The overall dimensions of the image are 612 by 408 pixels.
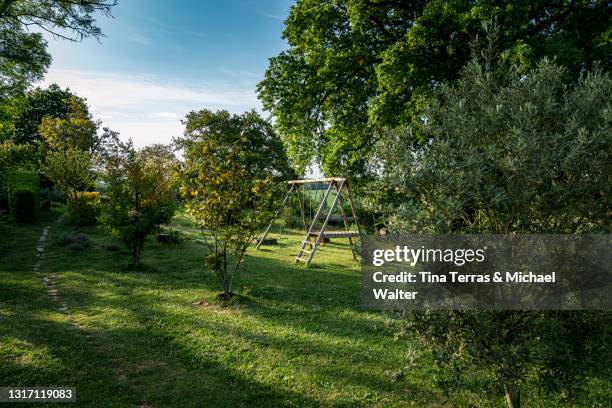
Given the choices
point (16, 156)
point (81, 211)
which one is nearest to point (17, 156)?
point (16, 156)

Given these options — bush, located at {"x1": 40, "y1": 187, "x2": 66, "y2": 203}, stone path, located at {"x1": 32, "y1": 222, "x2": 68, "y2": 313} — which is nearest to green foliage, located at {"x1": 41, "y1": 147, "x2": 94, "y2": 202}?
stone path, located at {"x1": 32, "y1": 222, "x2": 68, "y2": 313}

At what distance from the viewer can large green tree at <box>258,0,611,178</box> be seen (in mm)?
10406

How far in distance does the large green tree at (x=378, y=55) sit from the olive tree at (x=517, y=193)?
19.9ft

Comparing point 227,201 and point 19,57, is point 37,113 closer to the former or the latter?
point 19,57

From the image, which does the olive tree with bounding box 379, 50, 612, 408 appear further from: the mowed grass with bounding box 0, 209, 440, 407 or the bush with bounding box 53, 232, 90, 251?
the bush with bounding box 53, 232, 90, 251

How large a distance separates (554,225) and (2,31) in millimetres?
19156

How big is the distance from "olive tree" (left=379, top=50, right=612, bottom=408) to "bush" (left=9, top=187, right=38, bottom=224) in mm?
21198

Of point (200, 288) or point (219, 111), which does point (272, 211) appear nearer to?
point (200, 288)

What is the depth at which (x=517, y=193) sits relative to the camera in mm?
3320

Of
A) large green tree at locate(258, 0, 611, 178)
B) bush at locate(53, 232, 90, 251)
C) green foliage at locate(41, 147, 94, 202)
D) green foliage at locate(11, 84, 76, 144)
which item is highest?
Answer: green foliage at locate(11, 84, 76, 144)

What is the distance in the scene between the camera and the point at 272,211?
30.1ft

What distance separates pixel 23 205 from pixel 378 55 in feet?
60.6

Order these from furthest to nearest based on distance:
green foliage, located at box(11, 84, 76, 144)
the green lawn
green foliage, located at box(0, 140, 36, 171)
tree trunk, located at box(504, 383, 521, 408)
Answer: green foliage, located at box(11, 84, 76, 144)
green foliage, located at box(0, 140, 36, 171)
the green lawn
tree trunk, located at box(504, 383, 521, 408)

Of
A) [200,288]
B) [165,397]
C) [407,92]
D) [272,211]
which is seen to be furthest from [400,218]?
[407,92]
